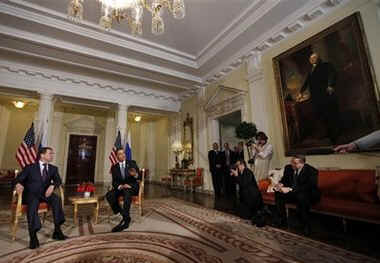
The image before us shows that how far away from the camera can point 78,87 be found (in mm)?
6695

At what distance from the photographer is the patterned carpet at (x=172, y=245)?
1.88 meters

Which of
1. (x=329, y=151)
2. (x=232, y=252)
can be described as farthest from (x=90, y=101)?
(x=329, y=151)

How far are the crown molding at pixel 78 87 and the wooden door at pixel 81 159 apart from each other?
154 inches

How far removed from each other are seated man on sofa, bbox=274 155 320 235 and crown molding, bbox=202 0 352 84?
10.5ft

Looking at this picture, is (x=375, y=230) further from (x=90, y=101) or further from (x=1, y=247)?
(x=90, y=101)

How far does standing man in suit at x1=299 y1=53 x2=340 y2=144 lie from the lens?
3436mm

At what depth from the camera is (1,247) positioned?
7.13 ft

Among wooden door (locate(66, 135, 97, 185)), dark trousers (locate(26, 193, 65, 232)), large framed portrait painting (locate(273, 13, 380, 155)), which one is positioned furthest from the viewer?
wooden door (locate(66, 135, 97, 185))

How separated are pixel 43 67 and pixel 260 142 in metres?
7.09

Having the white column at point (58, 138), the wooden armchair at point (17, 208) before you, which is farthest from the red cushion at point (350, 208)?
the white column at point (58, 138)

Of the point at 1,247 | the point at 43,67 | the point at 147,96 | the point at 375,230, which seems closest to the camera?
the point at 1,247

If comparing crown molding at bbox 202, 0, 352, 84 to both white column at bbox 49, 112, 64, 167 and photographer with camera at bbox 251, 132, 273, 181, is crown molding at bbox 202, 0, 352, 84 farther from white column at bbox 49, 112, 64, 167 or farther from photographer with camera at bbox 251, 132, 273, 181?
white column at bbox 49, 112, 64, 167

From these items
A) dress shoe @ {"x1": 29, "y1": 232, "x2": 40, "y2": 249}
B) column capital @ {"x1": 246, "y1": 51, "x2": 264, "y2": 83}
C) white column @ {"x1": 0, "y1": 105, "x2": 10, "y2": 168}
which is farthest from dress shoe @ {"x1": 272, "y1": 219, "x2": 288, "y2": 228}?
white column @ {"x1": 0, "y1": 105, "x2": 10, "y2": 168}

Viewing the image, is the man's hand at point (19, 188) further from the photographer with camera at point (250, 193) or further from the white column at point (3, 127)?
the white column at point (3, 127)
